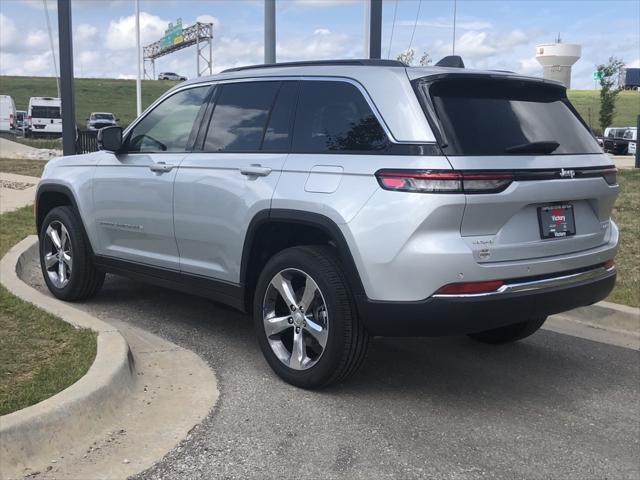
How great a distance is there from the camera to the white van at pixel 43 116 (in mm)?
39000

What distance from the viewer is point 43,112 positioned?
39.2 m

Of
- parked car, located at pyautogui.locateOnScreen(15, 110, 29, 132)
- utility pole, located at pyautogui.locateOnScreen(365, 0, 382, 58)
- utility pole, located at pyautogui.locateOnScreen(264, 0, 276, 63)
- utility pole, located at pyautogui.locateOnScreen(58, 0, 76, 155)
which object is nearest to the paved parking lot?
utility pole, located at pyautogui.locateOnScreen(365, 0, 382, 58)

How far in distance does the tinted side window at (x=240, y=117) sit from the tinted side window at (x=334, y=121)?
322mm

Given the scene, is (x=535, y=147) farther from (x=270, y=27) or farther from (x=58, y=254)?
(x=270, y=27)

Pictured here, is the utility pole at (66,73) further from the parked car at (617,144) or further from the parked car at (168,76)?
the parked car at (168,76)

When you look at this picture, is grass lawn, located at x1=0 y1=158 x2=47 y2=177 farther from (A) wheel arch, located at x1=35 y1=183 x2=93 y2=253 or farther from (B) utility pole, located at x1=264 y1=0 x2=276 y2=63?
(A) wheel arch, located at x1=35 y1=183 x2=93 y2=253

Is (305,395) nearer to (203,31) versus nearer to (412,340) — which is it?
(412,340)

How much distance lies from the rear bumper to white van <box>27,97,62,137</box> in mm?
39309

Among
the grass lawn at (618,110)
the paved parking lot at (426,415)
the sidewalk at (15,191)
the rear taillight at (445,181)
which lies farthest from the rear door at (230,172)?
the grass lawn at (618,110)

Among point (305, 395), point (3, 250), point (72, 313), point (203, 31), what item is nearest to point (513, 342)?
point (305, 395)

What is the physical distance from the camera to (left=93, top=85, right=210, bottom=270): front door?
16.7ft

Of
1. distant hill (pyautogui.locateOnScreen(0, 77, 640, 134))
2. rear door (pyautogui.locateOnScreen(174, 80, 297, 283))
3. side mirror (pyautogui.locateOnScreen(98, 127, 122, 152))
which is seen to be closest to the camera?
rear door (pyautogui.locateOnScreen(174, 80, 297, 283))

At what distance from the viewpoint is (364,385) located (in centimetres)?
440

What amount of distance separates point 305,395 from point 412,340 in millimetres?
1467
